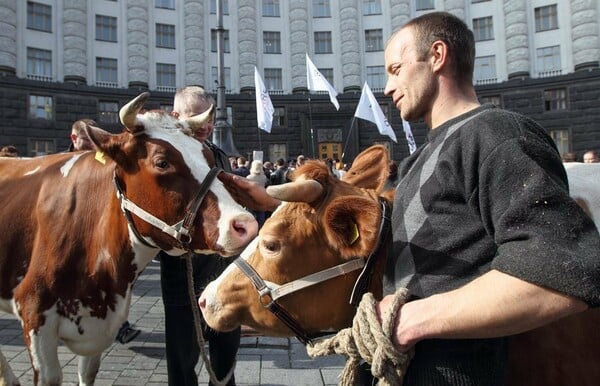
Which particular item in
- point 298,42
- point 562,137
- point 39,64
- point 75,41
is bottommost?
point 562,137

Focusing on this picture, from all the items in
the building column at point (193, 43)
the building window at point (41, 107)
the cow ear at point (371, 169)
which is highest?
the building column at point (193, 43)

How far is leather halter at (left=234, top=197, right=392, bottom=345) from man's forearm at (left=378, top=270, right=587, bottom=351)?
0.33 meters

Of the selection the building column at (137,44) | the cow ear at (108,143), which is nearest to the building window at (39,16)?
the building column at (137,44)

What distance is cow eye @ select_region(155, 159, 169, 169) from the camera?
2414mm

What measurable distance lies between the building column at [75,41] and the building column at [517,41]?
28.2 m

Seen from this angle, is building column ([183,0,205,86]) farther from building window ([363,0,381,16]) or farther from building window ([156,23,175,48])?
building window ([363,0,381,16])

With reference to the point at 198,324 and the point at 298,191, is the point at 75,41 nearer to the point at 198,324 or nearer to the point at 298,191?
the point at 198,324

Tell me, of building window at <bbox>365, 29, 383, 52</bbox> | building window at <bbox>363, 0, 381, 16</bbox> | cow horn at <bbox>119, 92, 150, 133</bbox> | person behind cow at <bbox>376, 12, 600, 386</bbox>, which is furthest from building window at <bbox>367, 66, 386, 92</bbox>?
person behind cow at <bbox>376, 12, 600, 386</bbox>

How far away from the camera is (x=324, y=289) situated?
160cm

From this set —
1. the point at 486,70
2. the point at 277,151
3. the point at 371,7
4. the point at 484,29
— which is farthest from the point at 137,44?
the point at 484,29

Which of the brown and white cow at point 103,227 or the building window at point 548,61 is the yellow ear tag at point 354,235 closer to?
the brown and white cow at point 103,227

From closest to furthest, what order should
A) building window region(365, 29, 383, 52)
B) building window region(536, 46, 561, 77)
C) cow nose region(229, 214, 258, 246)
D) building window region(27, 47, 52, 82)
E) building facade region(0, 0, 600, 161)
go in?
cow nose region(229, 214, 258, 246) < building window region(27, 47, 52, 82) < building facade region(0, 0, 600, 161) < building window region(536, 46, 561, 77) < building window region(365, 29, 383, 52)

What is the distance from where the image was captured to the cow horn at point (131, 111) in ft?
7.84

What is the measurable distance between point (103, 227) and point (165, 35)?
101 ft
